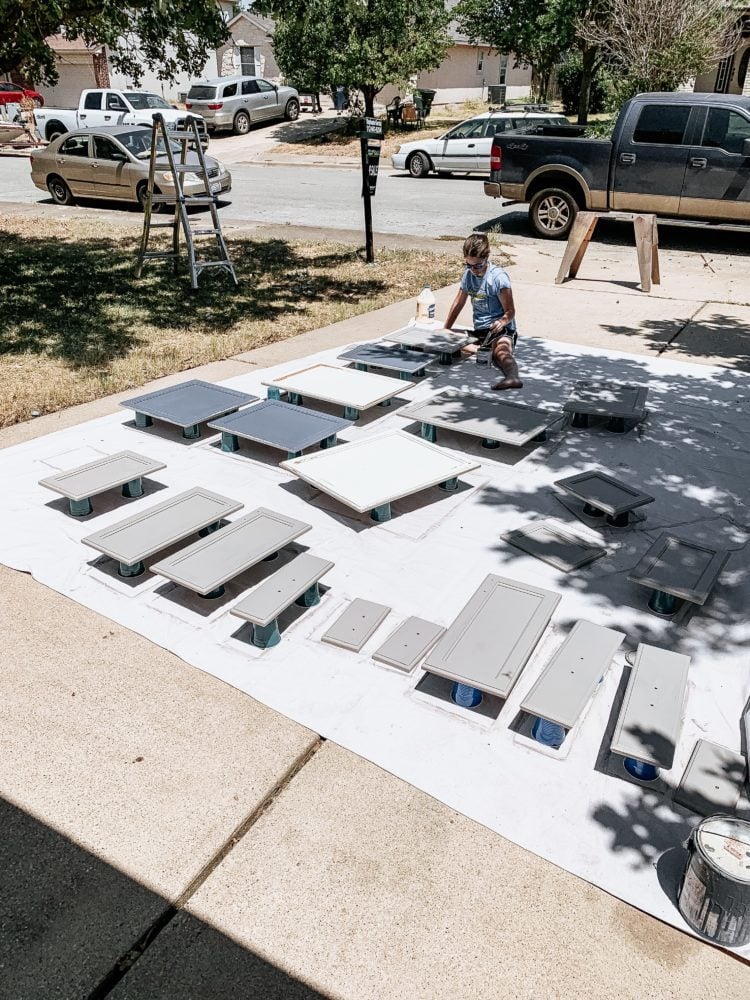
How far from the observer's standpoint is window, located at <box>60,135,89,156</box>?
15562 millimetres

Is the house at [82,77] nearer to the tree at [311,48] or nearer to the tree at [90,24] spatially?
the tree at [311,48]

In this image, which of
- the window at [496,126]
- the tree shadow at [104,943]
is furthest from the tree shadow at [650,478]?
the window at [496,126]

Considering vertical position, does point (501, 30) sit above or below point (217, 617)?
above

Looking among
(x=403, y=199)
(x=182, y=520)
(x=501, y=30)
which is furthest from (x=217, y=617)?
(x=501, y=30)

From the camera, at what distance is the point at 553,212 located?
13141 millimetres

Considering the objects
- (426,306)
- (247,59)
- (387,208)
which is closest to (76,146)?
(387,208)

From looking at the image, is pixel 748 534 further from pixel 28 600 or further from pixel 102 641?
pixel 28 600

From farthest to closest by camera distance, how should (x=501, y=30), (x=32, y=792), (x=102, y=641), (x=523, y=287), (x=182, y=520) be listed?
1. (x=501, y=30)
2. (x=523, y=287)
3. (x=182, y=520)
4. (x=102, y=641)
5. (x=32, y=792)

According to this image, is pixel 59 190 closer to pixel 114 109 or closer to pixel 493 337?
pixel 114 109

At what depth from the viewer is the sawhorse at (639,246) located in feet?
32.1

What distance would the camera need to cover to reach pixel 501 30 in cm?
2691

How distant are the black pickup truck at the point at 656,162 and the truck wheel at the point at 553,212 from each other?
26 millimetres

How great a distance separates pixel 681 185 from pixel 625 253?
128 cm

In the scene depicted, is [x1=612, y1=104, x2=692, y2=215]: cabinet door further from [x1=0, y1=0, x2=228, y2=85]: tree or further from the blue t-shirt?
the blue t-shirt
